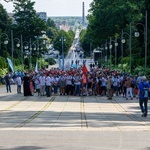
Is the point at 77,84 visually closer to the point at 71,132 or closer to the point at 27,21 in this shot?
the point at 71,132

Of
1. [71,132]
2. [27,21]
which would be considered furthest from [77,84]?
[27,21]

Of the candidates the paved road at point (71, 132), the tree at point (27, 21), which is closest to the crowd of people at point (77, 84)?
the paved road at point (71, 132)

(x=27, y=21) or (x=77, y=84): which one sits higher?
(x=27, y=21)

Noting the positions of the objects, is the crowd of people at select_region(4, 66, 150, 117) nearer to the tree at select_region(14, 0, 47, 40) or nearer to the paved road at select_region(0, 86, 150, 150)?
the paved road at select_region(0, 86, 150, 150)

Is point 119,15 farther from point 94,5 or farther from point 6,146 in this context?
point 6,146

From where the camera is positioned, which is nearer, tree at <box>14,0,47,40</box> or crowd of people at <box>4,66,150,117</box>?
crowd of people at <box>4,66,150,117</box>

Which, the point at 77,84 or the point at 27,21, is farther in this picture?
the point at 27,21

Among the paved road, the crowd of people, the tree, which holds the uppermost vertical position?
the tree

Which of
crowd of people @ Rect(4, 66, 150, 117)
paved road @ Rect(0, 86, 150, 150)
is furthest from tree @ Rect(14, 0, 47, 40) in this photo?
paved road @ Rect(0, 86, 150, 150)

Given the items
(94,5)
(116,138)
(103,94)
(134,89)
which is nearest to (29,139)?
(116,138)

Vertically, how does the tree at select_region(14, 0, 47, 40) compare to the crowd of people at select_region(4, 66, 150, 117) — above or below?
Result: above

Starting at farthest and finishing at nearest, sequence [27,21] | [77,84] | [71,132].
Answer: [27,21] → [77,84] → [71,132]

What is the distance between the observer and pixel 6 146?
15.4 metres

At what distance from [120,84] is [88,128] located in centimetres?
2432
